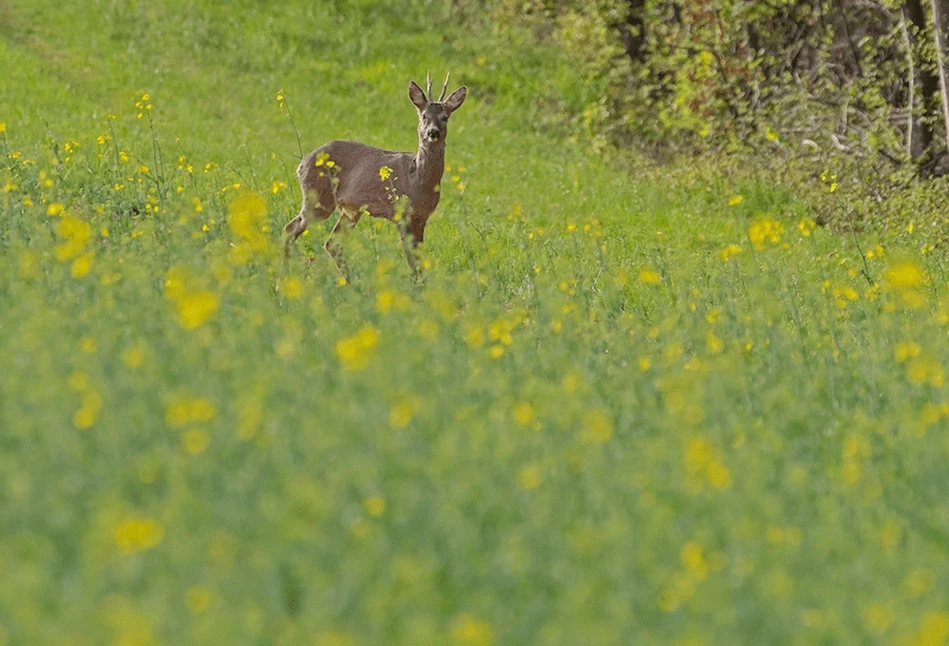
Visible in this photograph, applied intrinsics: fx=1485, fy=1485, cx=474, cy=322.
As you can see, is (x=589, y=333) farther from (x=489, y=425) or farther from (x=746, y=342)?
(x=489, y=425)

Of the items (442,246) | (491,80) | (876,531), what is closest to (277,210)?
(442,246)

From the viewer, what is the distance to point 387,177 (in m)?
10.1

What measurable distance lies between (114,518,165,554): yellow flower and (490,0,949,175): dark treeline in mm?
12700

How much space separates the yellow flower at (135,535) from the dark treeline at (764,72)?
1270cm

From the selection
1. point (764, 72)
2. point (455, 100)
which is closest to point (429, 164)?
point (455, 100)

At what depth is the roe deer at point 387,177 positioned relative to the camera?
33.9 ft

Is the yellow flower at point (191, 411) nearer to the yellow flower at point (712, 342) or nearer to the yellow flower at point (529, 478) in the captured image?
the yellow flower at point (529, 478)

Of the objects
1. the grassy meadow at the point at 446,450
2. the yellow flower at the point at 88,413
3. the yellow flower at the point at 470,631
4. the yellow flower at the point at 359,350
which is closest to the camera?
the yellow flower at the point at 470,631

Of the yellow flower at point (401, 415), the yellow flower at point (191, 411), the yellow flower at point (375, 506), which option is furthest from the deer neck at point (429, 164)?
the yellow flower at point (375, 506)

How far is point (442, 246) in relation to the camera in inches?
481

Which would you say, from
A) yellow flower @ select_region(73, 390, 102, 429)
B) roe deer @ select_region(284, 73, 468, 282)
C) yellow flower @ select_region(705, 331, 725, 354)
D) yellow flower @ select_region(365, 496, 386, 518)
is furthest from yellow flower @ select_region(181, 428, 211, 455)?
roe deer @ select_region(284, 73, 468, 282)

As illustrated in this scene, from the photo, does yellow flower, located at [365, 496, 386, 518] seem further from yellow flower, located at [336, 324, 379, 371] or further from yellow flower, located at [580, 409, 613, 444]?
yellow flower, located at [580, 409, 613, 444]

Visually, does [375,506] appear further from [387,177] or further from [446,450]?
[387,177]

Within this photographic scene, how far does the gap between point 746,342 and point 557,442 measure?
2468mm
